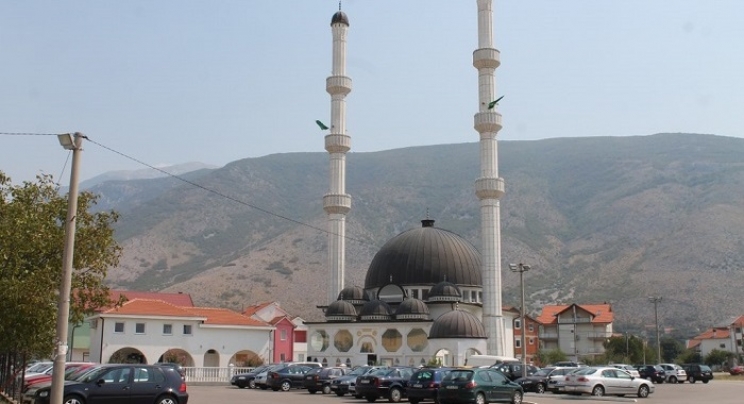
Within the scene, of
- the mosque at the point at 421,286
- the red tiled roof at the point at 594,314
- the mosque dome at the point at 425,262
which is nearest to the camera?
the mosque at the point at 421,286

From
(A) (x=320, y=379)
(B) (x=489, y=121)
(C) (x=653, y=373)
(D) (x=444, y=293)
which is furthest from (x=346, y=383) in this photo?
(B) (x=489, y=121)

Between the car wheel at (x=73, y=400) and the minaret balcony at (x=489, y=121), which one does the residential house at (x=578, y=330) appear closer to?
the minaret balcony at (x=489, y=121)

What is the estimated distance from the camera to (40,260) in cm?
2362

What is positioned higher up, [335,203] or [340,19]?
[340,19]

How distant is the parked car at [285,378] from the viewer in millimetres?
39938

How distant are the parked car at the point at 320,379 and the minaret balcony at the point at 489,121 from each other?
2889 cm

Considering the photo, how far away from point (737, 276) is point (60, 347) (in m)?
127

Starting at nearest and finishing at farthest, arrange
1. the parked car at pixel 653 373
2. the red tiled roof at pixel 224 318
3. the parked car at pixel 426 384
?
1. the parked car at pixel 426 384
2. the parked car at pixel 653 373
3. the red tiled roof at pixel 224 318

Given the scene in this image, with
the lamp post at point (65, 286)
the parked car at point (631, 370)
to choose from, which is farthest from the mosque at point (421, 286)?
the lamp post at point (65, 286)

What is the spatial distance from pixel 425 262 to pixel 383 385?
36.0 meters

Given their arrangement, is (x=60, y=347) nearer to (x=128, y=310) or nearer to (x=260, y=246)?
(x=128, y=310)

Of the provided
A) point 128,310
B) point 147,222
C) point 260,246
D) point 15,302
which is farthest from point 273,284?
point 15,302

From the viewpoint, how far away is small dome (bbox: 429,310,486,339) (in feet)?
185

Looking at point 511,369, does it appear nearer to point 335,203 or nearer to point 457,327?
point 457,327
